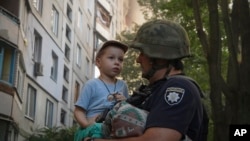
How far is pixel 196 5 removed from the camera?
9.69 m

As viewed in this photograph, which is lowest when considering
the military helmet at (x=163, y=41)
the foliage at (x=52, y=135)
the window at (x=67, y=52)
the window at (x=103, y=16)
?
the military helmet at (x=163, y=41)

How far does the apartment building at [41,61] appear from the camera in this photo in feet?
58.9

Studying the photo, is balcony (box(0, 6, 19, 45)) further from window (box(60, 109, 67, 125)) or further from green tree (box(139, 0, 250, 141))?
window (box(60, 109, 67, 125))

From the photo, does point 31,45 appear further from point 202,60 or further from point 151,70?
point 151,70

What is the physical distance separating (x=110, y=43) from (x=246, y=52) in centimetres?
539

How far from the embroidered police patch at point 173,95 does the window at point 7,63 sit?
1583cm

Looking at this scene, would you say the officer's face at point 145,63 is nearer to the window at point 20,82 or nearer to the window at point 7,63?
the window at point 7,63

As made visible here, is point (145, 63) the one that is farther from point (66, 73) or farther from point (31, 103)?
point (66, 73)

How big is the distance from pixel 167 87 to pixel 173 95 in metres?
0.06

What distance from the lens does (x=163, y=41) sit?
2686 millimetres

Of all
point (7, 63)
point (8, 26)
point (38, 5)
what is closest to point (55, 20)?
point (38, 5)

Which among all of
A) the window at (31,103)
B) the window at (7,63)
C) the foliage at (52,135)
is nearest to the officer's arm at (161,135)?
the window at (7,63)

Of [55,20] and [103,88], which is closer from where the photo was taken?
[103,88]

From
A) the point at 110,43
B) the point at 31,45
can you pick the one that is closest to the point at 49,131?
the point at 31,45
